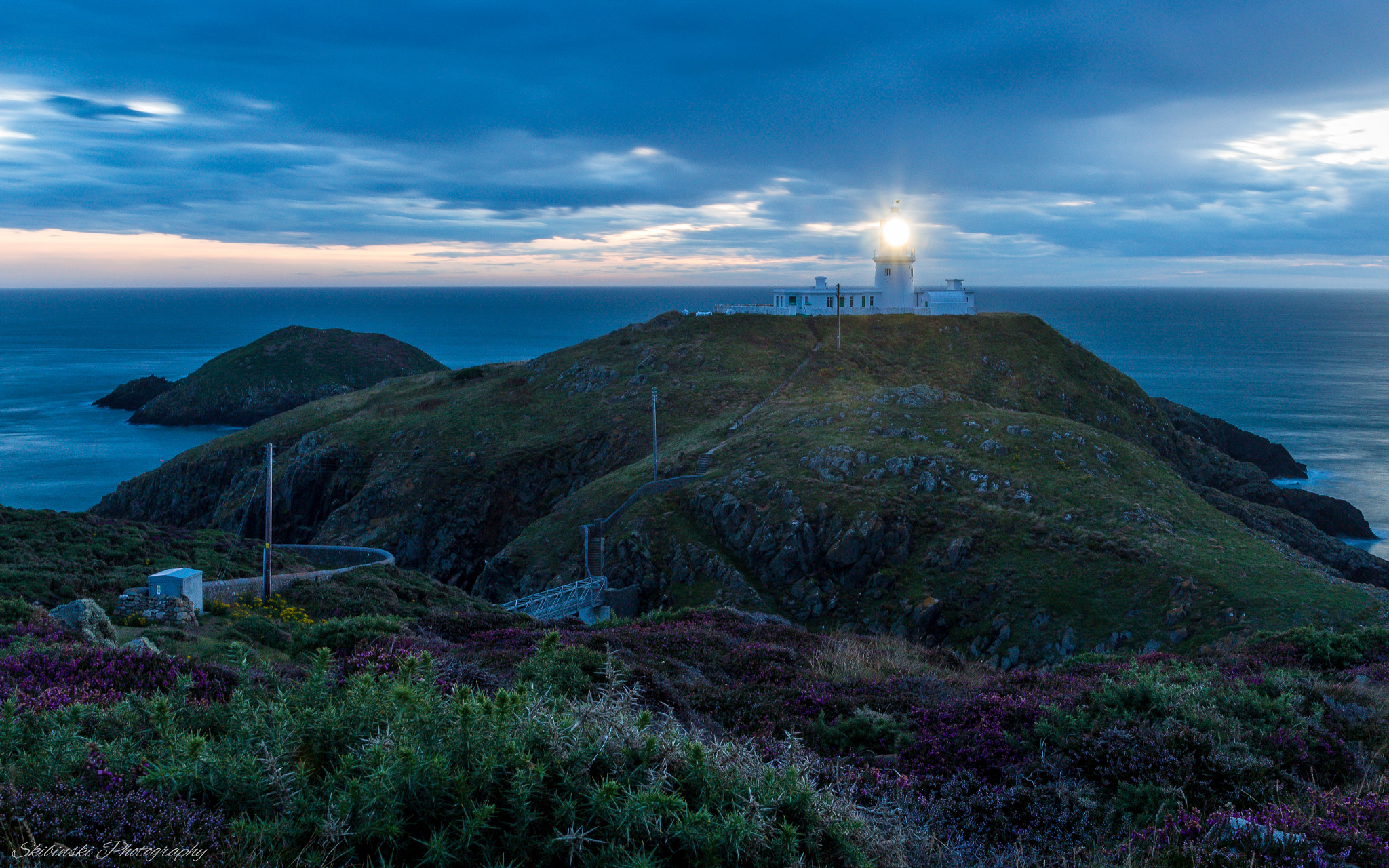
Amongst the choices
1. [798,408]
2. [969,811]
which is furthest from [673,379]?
[969,811]

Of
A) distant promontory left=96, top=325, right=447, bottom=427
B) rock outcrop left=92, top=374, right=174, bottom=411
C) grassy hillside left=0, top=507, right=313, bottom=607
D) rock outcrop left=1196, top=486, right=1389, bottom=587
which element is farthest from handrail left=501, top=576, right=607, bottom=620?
rock outcrop left=92, top=374, right=174, bottom=411

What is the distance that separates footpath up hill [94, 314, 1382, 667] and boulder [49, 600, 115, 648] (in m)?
22.0

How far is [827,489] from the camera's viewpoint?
36.2 meters

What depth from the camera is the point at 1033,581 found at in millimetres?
29016

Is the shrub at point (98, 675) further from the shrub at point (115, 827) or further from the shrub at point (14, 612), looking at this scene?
the shrub at point (14, 612)

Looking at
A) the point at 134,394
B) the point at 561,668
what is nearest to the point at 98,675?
the point at 561,668

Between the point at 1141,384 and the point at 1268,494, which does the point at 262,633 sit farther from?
the point at 1141,384

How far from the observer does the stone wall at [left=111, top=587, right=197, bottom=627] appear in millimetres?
17422

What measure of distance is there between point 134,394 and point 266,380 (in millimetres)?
20470

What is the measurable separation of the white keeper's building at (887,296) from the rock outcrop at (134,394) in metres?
95.6

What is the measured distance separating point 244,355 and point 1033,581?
129666 mm

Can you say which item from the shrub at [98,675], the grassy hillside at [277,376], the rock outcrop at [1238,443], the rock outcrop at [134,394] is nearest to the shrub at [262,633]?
the shrub at [98,675]

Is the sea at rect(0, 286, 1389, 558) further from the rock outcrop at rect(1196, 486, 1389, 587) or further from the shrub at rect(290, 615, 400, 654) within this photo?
the shrub at rect(290, 615, 400, 654)

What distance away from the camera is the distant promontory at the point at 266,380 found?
11012cm
